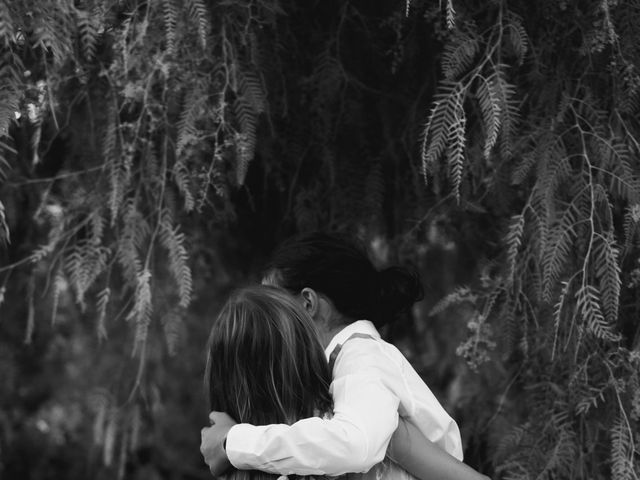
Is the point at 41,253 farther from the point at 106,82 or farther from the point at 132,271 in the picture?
the point at 106,82

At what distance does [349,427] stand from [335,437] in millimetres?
32

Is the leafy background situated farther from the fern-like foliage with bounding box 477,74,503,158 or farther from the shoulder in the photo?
the shoulder

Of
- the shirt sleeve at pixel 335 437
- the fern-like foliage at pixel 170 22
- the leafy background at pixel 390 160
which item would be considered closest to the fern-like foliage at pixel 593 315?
the leafy background at pixel 390 160

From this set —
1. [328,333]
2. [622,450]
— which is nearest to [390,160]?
[328,333]

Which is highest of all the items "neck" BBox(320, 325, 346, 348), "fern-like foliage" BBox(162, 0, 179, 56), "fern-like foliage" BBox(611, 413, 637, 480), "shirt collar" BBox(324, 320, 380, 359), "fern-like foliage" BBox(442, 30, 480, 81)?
"fern-like foliage" BBox(162, 0, 179, 56)

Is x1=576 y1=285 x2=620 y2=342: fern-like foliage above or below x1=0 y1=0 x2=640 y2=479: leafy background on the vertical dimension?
below

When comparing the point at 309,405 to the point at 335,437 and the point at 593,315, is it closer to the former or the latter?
the point at 335,437

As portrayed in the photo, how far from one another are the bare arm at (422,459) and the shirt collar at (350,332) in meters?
0.22

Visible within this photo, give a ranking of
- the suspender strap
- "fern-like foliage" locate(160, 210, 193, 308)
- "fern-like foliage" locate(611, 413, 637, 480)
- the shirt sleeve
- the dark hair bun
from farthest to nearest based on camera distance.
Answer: "fern-like foliage" locate(160, 210, 193, 308) → the dark hair bun → "fern-like foliage" locate(611, 413, 637, 480) → the suspender strap → the shirt sleeve

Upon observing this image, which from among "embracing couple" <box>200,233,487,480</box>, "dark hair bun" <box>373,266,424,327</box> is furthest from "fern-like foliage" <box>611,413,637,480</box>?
"dark hair bun" <box>373,266,424,327</box>

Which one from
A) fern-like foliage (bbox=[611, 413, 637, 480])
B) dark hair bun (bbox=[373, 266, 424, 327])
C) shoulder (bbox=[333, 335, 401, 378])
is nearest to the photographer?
shoulder (bbox=[333, 335, 401, 378])

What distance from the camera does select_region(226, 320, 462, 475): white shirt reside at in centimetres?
173

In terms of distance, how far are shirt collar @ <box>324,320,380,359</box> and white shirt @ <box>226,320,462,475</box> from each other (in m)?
0.09

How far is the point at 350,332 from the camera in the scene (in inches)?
81.6
